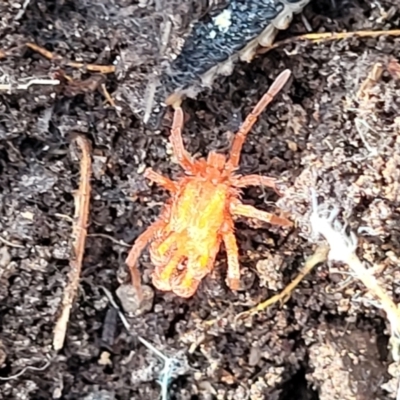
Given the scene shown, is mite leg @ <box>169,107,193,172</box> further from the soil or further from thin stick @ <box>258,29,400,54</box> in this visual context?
thin stick @ <box>258,29,400,54</box>

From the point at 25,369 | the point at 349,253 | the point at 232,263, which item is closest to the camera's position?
the point at 349,253

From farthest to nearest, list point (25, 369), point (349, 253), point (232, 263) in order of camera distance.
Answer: point (25, 369) → point (232, 263) → point (349, 253)

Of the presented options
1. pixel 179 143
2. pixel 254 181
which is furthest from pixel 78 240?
pixel 254 181

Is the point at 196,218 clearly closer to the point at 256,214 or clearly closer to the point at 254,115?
the point at 256,214

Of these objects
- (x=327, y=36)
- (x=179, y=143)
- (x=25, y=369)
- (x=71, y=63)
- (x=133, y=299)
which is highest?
(x=327, y=36)

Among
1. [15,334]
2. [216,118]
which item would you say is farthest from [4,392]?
[216,118]

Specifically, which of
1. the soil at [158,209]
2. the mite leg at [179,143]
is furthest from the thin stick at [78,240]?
the mite leg at [179,143]

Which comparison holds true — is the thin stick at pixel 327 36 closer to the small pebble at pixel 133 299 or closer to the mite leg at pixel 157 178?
the mite leg at pixel 157 178
